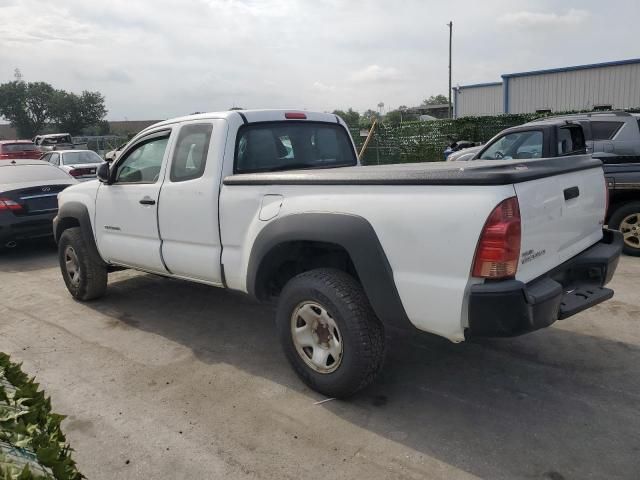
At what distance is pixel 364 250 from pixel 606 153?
6053 mm

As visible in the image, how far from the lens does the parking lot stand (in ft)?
9.14

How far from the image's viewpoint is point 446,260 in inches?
107

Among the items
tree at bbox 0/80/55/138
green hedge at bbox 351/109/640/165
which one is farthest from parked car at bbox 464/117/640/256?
tree at bbox 0/80/55/138

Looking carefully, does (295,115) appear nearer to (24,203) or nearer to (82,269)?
(82,269)

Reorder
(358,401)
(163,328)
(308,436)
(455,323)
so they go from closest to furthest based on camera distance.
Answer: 1. (455,323)
2. (308,436)
3. (358,401)
4. (163,328)

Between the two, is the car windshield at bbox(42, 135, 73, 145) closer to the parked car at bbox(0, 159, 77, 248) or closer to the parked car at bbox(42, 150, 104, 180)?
the parked car at bbox(42, 150, 104, 180)

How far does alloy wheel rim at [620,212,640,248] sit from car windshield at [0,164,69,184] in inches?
331

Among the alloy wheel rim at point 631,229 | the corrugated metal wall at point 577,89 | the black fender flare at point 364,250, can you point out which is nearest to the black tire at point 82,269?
the black fender flare at point 364,250

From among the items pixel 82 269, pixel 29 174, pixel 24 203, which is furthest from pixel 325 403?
pixel 29 174

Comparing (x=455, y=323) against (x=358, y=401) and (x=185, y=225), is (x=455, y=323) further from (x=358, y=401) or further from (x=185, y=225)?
(x=185, y=225)

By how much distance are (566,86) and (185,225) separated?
26.1 metres

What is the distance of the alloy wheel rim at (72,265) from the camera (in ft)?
18.3

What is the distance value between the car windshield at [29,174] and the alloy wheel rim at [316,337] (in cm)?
667

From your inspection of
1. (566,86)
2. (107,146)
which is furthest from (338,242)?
(107,146)
